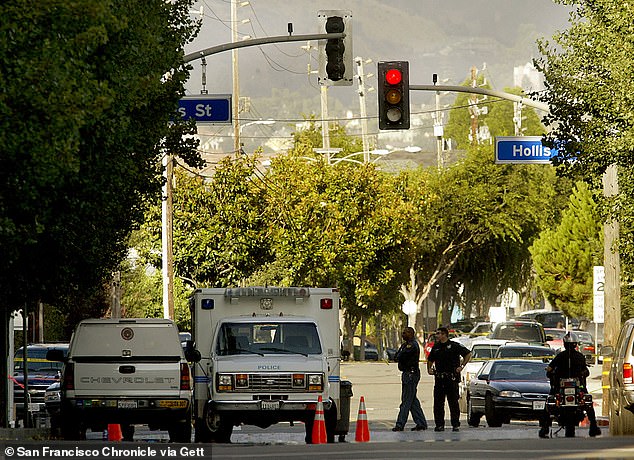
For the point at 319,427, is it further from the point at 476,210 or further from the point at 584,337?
the point at 476,210

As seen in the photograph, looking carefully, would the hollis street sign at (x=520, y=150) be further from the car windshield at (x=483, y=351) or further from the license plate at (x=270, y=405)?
the car windshield at (x=483, y=351)

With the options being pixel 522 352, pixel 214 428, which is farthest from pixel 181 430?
pixel 522 352

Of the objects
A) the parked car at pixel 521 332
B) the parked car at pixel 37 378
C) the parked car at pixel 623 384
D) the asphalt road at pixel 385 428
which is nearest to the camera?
the parked car at pixel 623 384

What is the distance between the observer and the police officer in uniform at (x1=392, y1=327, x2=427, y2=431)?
1050 inches

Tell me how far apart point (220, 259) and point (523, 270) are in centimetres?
2938

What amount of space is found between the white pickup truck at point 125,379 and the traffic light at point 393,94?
589 centimetres

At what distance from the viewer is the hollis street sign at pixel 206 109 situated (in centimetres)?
2783

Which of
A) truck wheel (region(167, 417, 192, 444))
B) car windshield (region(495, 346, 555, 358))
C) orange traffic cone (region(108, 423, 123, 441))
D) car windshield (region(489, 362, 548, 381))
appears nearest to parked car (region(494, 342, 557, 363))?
car windshield (region(495, 346, 555, 358))

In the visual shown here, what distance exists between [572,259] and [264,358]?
4219cm

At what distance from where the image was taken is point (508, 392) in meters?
29.7

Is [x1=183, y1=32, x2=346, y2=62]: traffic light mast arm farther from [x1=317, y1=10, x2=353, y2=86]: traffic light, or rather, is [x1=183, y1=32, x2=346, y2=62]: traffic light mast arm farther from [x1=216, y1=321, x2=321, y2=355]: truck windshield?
[x1=216, y1=321, x2=321, y2=355]: truck windshield

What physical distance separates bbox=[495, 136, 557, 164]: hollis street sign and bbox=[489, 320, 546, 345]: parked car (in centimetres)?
1774

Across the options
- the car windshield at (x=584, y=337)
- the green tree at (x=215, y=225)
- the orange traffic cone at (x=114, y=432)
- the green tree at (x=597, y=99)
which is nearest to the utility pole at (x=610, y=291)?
the green tree at (x=597, y=99)

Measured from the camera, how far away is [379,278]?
6512 centimetres
